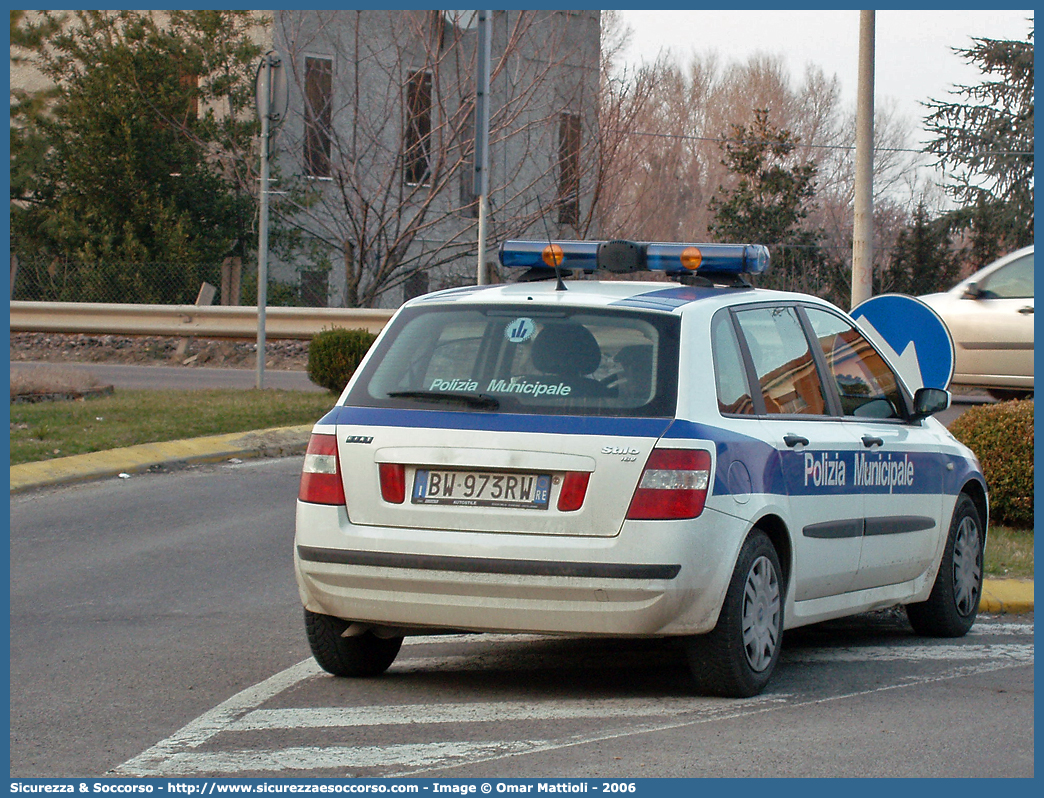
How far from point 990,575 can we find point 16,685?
543 cm

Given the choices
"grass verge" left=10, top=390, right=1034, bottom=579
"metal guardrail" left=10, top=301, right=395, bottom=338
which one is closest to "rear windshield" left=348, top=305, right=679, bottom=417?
"grass verge" left=10, top=390, right=1034, bottom=579

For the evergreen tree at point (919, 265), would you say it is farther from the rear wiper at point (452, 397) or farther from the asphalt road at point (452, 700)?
the rear wiper at point (452, 397)

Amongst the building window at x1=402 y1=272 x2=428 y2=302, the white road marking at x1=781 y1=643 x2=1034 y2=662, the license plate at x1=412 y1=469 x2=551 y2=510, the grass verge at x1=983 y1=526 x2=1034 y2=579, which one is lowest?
the white road marking at x1=781 y1=643 x2=1034 y2=662

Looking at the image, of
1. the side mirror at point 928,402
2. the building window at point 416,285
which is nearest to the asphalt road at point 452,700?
the side mirror at point 928,402

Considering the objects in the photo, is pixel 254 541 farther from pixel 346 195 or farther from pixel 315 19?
pixel 315 19

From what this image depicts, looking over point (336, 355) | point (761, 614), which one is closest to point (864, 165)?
point (761, 614)

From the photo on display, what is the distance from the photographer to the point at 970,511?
731 cm

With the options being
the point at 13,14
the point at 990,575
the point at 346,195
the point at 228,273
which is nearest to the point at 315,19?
the point at 346,195

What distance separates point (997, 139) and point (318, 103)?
72.1 feet

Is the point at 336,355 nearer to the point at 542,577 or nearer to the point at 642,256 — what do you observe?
the point at 642,256

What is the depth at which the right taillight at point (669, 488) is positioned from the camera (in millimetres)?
5176

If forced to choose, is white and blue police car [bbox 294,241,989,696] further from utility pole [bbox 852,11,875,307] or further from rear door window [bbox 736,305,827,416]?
utility pole [bbox 852,11,875,307]

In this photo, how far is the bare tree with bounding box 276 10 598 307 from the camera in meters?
25.7

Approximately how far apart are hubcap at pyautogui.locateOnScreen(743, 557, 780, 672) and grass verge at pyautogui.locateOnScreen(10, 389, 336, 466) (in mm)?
7977
